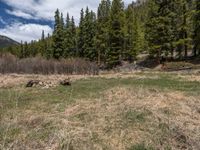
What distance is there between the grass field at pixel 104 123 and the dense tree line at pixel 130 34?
29480 millimetres

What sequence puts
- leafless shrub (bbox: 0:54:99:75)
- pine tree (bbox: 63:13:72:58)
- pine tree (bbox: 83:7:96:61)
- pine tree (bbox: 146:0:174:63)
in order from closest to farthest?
leafless shrub (bbox: 0:54:99:75) < pine tree (bbox: 146:0:174:63) < pine tree (bbox: 83:7:96:61) < pine tree (bbox: 63:13:72:58)

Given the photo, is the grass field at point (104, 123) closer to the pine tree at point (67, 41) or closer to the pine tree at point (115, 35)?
the pine tree at point (115, 35)

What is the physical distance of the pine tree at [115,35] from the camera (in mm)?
47594

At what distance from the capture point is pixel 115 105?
10.7 m

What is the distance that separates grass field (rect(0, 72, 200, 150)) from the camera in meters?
6.82

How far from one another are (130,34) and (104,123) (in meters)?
48.2

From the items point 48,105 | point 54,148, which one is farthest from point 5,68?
point 54,148

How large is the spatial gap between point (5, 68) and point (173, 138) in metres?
27.0

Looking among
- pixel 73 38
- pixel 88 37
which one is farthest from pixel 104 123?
pixel 73 38

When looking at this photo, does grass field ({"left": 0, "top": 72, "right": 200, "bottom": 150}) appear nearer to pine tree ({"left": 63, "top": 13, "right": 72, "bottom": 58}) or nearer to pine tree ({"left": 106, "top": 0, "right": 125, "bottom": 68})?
pine tree ({"left": 106, "top": 0, "right": 125, "bottom": 68})

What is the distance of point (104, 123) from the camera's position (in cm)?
839

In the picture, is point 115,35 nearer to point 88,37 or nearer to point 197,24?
point 88,37

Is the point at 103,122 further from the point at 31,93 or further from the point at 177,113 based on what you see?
the point at 31,93

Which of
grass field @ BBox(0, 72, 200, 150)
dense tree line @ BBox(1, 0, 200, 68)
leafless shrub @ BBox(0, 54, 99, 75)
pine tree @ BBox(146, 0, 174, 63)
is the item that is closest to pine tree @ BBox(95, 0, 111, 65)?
dense tree line @ BBox(1, 0, 200, 68)
